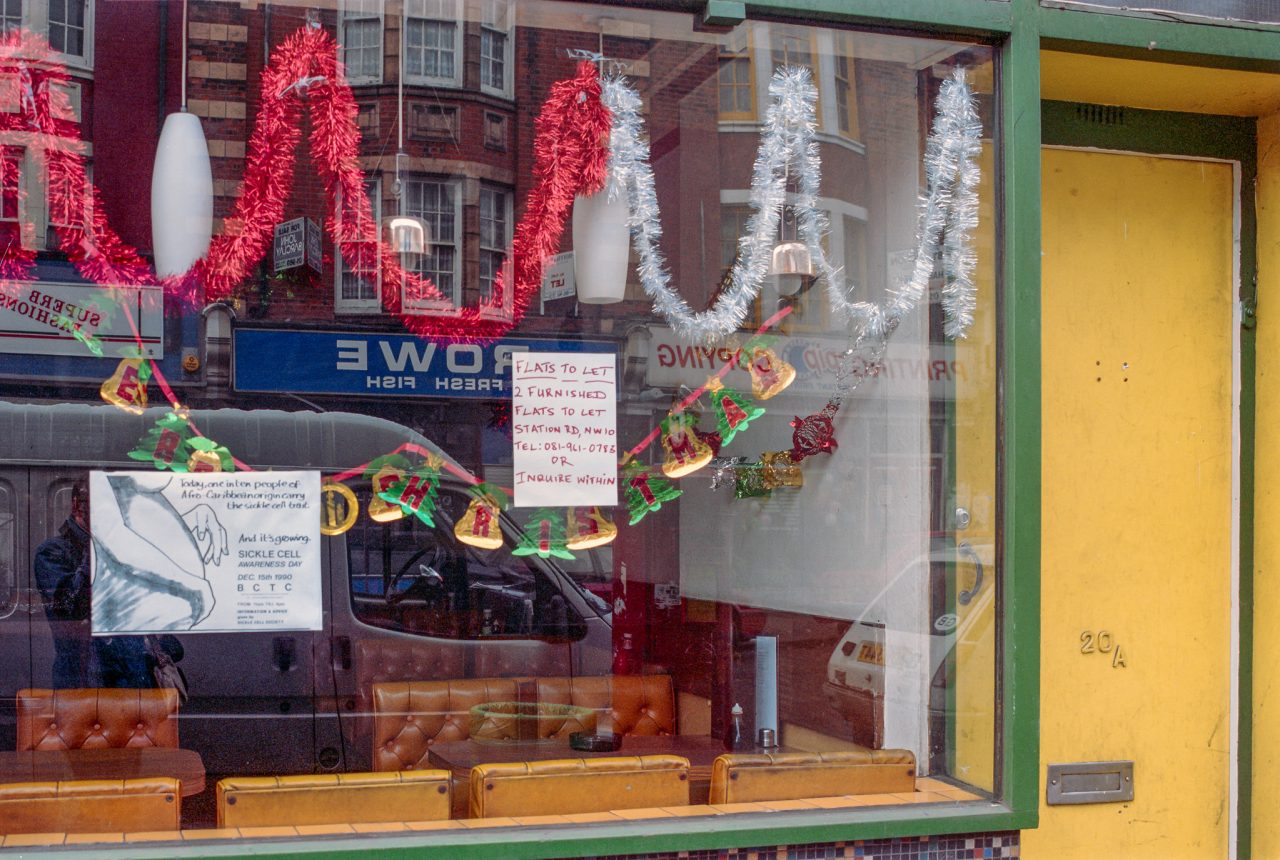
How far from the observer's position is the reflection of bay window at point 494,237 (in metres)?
5.04

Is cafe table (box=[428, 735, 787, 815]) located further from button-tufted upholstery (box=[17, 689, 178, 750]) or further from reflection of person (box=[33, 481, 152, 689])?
Result: button-tufted upholstery (box=[17, 689, 178, 750])

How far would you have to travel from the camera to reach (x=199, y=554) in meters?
3.98

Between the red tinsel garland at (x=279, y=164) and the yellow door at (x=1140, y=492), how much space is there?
5.73ft

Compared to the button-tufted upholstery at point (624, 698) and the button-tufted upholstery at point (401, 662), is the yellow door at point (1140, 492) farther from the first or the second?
the button-tufted upholstery at point (401, 662)

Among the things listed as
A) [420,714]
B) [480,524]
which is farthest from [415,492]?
[420,714]

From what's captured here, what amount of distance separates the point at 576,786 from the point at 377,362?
110 inches

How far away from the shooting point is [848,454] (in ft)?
16.6

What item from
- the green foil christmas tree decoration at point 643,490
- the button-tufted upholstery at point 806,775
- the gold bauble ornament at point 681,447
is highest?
the gold bauble ornament at point 681,447

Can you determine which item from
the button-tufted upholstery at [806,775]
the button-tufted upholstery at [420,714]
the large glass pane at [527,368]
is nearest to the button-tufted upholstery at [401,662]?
the button-tufted upholstery at [420,714]

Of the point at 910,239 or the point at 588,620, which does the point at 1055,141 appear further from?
the point at 588,620

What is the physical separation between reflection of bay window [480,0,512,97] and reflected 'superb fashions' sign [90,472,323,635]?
1705mm

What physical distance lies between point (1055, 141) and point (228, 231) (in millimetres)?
3010

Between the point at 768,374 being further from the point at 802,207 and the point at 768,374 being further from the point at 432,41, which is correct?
the point at 432,41

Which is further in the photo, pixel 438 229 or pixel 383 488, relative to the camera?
pixel 383 488
